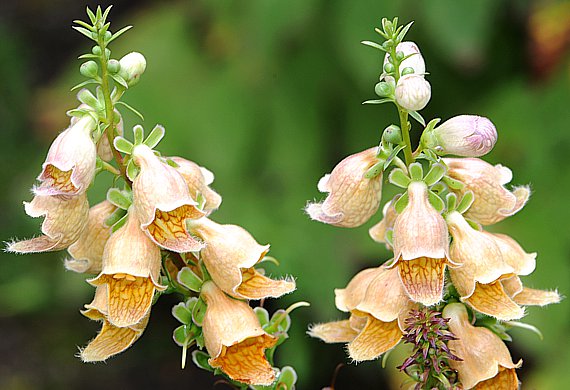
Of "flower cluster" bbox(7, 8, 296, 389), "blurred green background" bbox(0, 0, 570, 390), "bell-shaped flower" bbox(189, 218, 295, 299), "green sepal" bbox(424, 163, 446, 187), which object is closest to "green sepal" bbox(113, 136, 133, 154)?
"flower cluster" bbox(7, 8, 296, 389)

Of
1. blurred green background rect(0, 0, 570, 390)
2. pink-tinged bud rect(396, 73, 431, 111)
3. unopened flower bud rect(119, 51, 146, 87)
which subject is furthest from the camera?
blurred green background rect(0, 0, 570, 390)

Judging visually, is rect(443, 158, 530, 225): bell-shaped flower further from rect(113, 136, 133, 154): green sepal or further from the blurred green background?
the blurred green background

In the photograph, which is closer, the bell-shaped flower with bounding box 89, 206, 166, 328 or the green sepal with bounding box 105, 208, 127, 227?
the bell-shaped flower with bounding box 89, 206, 166, 328

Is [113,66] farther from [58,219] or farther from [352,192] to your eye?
[352,192]

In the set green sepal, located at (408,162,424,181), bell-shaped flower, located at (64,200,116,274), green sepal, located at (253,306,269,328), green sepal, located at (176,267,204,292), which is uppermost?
green sepal, located at (408,162,424,181)

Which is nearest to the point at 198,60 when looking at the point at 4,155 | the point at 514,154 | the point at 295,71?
the point at 295,71

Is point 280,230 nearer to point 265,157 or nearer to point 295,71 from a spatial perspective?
point 265,157
